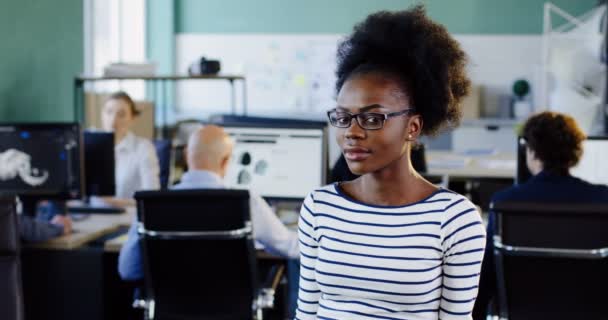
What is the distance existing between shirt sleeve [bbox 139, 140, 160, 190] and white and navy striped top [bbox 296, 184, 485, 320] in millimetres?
3006

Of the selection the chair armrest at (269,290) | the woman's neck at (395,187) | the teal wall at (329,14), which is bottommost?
the chair armrest at (269,290)

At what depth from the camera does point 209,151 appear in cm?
283

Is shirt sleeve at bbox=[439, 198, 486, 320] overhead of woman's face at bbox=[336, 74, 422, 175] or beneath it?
beneath

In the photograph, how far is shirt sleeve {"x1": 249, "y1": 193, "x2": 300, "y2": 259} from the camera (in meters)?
2.70

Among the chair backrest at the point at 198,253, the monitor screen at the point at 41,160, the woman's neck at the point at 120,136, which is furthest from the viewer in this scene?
the woman's neck at the point at 120,136

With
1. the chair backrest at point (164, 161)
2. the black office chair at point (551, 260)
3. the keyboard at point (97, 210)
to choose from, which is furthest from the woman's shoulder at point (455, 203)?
the chair backrest at point (164, 161)

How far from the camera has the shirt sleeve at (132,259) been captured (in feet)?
8.91

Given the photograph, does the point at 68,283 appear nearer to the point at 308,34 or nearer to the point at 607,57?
the point at 607,57

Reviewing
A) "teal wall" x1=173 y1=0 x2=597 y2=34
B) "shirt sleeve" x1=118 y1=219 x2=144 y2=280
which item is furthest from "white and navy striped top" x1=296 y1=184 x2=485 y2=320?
"teal wall" x1=173 y1=0 x2=597 y2=34

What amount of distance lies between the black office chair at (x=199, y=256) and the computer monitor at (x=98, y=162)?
101cm

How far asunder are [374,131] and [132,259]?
169 centimetres

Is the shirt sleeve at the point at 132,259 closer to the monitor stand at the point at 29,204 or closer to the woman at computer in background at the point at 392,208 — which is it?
the monitor stand at the point at 29,204

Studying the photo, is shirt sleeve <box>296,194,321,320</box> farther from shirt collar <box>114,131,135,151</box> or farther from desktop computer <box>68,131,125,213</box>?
shirt collar <box>114,131,135,151</box>

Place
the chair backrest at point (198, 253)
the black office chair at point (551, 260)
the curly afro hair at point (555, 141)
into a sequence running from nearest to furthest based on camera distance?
the black office chair at point (551, 260) < the chair backrest at point (198, 253) < the curly afro hair at point (555, 141)
